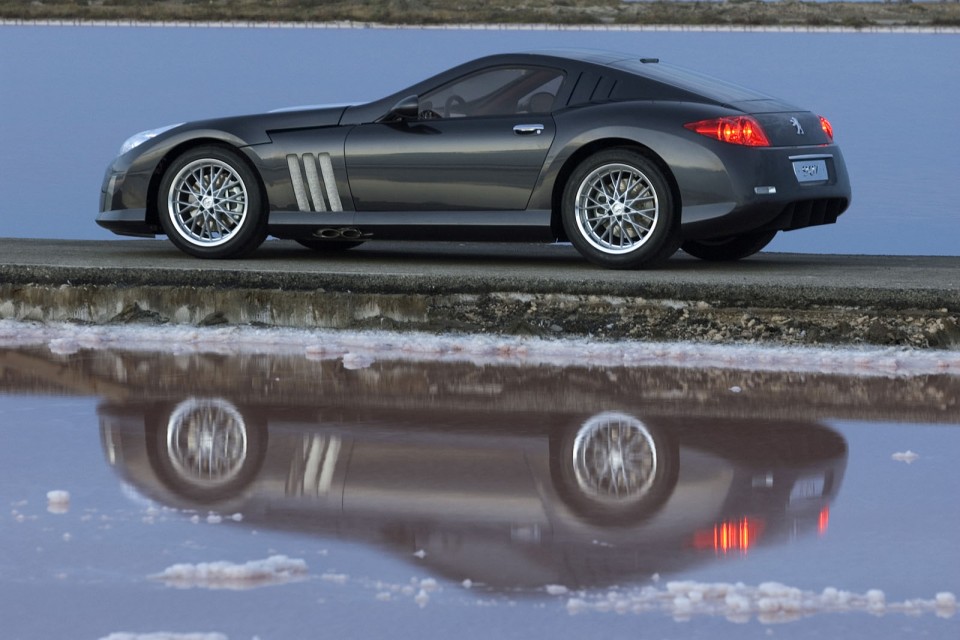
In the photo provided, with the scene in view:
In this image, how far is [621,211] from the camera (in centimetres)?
827

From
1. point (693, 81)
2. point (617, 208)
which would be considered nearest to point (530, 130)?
point (617, 208)

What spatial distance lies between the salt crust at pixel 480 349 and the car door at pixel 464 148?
1292 millimetres

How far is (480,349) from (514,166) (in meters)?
1.66

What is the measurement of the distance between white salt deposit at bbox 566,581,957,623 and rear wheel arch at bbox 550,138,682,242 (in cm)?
495

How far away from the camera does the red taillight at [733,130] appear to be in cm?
806

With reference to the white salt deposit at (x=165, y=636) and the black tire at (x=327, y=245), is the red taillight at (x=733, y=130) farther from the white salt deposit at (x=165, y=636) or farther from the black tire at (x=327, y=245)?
the white salt deposit at (x=165, y=636)

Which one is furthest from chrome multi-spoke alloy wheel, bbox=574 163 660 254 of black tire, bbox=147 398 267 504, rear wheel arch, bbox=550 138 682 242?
black tire, bbox=147 398 267 504

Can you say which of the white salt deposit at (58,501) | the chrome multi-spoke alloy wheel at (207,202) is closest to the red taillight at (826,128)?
the chrome multi-spoke alloy wheel at (207,202)

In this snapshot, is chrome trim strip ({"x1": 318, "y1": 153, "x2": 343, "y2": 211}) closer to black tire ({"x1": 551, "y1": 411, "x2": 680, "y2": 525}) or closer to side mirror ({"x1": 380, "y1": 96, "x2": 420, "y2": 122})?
side mirror ({"x1": 380, "y1": 96, "x2": 420, "y2": 122})

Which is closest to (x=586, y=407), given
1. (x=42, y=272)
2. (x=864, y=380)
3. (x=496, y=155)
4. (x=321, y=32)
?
(x=864, y=380)

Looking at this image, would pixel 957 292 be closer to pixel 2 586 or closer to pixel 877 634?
pixel 877 634

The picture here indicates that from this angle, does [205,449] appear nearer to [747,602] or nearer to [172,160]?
[747,602]

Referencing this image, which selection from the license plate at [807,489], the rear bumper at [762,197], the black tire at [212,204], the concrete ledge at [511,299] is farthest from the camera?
the black tire at [212,204]

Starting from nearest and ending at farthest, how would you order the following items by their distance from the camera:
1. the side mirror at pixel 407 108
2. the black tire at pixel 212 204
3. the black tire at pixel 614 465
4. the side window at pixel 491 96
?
the black tire at pixel 614 465 < the side mirror at pixel 407 108 < the side window at pixel 491 96 < the black tire at pixel 212 204
